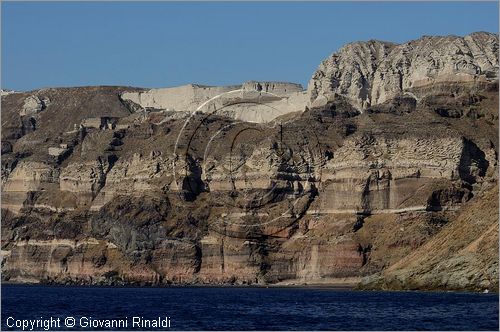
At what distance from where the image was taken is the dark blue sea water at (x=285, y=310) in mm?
119938

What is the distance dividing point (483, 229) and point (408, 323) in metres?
50.1

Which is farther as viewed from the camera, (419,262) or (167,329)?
(419,262)

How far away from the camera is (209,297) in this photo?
7190 inches

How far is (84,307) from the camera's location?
154875mm

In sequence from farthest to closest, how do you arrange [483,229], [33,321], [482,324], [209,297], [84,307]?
1. [209,297]
2. [483,229]
3. [84,307]
4. [33,321]
5. [482,324]

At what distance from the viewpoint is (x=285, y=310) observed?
143500mm

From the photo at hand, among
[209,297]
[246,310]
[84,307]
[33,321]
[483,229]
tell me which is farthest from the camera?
[209,297]

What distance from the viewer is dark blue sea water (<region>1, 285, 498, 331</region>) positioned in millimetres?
119938

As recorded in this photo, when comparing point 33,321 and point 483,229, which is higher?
point 483,229

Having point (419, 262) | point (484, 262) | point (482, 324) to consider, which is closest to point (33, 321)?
point (482, 324)

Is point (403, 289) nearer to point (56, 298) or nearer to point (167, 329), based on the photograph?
point (56, 298)

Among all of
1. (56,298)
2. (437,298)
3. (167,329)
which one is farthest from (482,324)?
(56,298)

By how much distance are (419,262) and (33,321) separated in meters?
62.4

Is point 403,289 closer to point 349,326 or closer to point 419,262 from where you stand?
point 419,262
